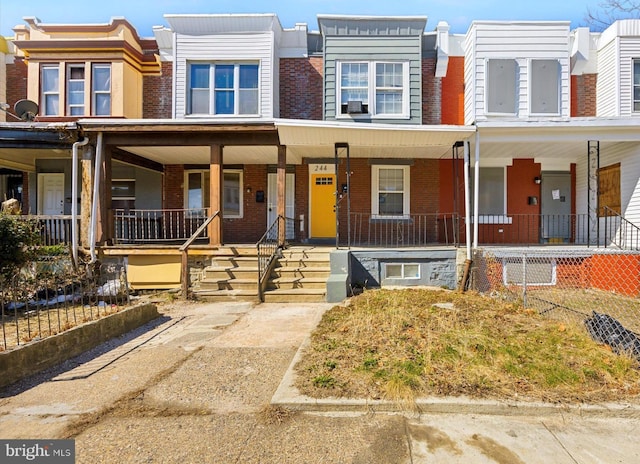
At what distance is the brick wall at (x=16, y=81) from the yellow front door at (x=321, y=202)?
10.2 metres

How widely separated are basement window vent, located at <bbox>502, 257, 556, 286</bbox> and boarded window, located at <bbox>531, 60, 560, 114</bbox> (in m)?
4.34

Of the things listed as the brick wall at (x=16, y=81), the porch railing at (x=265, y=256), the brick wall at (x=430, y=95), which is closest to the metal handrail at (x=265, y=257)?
the porch railing at (x=265, y=256)

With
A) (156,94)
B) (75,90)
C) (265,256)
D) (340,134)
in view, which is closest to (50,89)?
(75,90)

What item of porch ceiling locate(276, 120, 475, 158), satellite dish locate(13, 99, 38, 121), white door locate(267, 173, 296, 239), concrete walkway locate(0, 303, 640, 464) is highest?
satellite dish locate(13, 99, 38, 121)

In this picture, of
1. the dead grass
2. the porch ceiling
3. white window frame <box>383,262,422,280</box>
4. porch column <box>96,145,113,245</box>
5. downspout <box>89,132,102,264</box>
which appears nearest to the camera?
the dead grass

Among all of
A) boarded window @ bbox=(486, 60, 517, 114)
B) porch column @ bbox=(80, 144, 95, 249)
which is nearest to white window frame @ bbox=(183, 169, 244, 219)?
porch column @ bbox=(80, 144, 95, 249)

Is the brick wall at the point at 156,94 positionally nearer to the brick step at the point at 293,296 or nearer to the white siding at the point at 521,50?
the brick step at the point at 293,296

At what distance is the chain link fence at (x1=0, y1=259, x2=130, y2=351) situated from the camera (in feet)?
21.0

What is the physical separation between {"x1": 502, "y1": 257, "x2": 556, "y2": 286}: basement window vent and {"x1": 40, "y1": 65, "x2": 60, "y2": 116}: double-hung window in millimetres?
13832

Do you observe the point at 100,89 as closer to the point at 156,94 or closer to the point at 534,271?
the point at 156,94

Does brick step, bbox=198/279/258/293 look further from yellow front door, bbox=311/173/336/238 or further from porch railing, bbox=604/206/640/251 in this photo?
porch railing, bbox=604/206/640/251

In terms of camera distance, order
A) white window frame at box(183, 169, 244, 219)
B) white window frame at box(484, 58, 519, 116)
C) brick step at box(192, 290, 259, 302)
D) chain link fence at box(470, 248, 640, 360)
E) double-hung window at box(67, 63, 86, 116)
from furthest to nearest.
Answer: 1. white window frame at box(183, 169, 244, 219)
2. double-hung window at box(67, 63, 86, 116)
3. white window frame at box(484, 58, 519, 116)
4. brick step at box(192, 290, 259, 302)
5. chain link fence at box(470, 248, 640, 360)

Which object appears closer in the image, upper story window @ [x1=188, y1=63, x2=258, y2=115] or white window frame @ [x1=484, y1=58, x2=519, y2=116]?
white window frame @ [x1=484, y1=58, x2=519, y2=116]

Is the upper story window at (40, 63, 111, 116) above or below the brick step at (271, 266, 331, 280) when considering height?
above
